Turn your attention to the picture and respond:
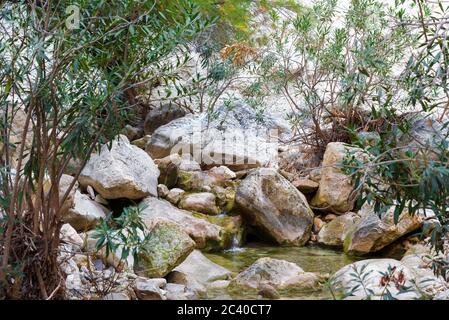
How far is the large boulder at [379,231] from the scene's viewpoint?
5.70 meters

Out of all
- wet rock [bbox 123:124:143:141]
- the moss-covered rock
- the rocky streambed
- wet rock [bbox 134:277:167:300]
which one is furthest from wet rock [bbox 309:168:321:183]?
wet rock [bbox 134:277:167:300]

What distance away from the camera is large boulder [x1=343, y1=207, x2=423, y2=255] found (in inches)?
225

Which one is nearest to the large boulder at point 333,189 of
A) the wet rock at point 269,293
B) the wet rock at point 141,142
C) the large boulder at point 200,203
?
the large boulder at point 200,203

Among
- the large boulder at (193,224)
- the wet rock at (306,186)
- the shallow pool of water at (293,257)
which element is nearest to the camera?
the shallow pool of water at (293,257)

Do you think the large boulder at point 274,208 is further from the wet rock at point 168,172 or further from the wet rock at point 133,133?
the wet rock at point 133,133

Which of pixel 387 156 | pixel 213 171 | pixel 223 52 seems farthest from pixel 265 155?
pixel 387 156

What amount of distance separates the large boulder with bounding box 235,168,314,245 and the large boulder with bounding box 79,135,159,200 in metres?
0.98

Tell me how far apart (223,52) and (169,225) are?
479 centimetres

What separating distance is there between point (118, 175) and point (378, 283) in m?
2.70

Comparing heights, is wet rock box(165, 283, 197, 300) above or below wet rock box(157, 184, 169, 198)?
below

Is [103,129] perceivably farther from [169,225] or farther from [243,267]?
[243,267]

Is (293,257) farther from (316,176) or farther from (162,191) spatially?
(316,176)

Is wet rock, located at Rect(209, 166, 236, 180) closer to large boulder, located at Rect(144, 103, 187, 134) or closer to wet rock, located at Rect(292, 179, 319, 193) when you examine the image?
wet rock, located at Rect(292, 179, 319, 193)

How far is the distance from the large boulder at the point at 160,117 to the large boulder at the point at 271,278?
497 cm
